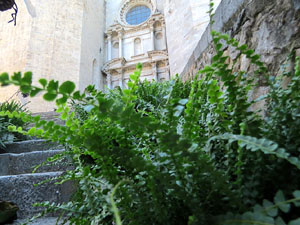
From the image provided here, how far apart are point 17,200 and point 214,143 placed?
142cm

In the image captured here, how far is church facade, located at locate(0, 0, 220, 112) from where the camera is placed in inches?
251

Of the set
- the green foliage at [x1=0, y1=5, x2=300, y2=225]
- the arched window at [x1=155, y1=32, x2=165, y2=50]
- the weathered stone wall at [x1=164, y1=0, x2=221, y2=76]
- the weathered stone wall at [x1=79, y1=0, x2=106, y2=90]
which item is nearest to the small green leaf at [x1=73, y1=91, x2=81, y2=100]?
the green foliage at [x1=0, y1=5, x2=300, y2=225]

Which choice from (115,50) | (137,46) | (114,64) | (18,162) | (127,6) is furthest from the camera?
(127,6)

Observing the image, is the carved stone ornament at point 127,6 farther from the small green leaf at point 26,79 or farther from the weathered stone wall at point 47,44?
the small green leaf at point 26,79

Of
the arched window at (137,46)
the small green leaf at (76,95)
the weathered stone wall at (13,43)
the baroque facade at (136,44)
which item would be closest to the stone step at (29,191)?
the small green leaf at (76,95)

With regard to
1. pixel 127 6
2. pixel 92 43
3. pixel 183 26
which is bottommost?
pixel 183 26

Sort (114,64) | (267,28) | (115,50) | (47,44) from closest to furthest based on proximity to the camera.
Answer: (267,28) → (47,44) → (114,64) → (115,50)

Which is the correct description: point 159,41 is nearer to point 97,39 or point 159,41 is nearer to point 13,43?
point 97,39

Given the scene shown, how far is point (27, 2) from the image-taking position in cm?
786

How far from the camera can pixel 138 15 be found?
1141cm

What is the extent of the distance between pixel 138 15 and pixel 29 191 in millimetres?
11931

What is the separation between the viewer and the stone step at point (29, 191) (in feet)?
4.15

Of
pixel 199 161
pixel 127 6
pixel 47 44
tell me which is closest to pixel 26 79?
pixel 199 161

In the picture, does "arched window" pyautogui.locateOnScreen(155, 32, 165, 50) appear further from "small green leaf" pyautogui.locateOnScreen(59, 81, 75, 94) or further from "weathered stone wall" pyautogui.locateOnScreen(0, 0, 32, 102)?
"small green leaf" pyautogui.locateOnScreen(59, 81, 75, 94)
